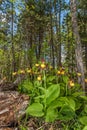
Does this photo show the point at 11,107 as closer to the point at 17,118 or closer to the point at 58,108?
the point at 17,118

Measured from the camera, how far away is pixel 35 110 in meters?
3.64

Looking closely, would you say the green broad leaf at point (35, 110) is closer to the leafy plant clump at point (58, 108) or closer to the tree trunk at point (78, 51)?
the leafy plant clump at point (58, 108)

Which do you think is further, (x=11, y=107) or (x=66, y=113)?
(x=11, y=107)

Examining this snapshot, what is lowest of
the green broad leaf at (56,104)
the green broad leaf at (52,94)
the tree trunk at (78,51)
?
the green broad leaf at (56,104)

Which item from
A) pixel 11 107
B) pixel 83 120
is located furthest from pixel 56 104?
pixel 11 107

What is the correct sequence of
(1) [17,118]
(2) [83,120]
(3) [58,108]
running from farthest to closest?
(3) [58,108] < (1) [17,118] < (2) [83,120]

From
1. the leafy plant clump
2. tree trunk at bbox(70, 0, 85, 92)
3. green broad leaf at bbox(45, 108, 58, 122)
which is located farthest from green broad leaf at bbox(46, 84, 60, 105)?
tree trunk at bbox(70, 0, 85, 92)

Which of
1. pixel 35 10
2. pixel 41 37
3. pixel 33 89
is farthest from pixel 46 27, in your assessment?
pixel 33 89

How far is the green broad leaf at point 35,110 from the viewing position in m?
3.59

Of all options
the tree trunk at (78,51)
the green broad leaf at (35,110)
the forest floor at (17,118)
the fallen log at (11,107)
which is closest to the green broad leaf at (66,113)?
the forest floor at (17,118)

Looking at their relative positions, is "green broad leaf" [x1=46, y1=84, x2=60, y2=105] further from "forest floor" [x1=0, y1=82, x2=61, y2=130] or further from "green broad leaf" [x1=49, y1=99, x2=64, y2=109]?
"forest floor" [x1=0, y1=82, x2=61, y2=130]

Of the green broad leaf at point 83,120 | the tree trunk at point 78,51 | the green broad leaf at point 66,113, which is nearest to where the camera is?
the green broad leaf at point 83,120

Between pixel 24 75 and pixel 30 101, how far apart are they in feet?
4.65

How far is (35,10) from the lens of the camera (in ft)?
60.3
